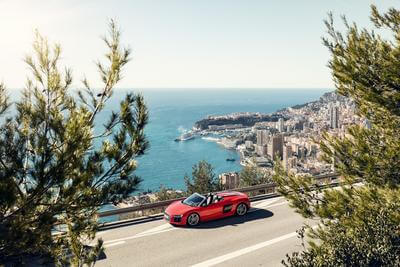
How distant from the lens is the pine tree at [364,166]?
7617mm

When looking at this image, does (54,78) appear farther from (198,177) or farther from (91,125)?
(198,177)

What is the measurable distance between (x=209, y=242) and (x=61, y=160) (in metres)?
7.64

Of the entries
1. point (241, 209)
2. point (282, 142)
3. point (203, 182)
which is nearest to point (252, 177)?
point (203, 182)

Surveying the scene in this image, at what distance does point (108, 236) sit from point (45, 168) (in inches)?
315

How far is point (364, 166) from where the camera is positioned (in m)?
8.22

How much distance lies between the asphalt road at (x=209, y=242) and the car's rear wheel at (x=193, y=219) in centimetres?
23

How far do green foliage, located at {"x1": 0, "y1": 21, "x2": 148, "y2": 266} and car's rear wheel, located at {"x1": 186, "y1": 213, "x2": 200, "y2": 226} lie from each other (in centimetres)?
716

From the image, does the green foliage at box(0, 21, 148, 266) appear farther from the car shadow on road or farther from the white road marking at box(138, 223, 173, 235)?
the car shadow on road

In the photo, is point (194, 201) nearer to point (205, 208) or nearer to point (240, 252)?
point (205, 208)

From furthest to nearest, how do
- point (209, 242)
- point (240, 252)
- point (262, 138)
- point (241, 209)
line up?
point (262, 138)
point (241, 209)
point (209, 242)
point (240, 252)

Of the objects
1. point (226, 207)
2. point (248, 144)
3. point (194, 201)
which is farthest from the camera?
point (248, 144)

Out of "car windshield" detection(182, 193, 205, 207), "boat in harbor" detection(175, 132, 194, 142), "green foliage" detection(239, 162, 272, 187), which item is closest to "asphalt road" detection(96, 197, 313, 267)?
"car windshield" detection(182, 193, 205, 207)

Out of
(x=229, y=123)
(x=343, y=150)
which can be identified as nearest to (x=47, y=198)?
(x=343, y=150)

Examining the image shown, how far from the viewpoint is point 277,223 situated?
13.6m
